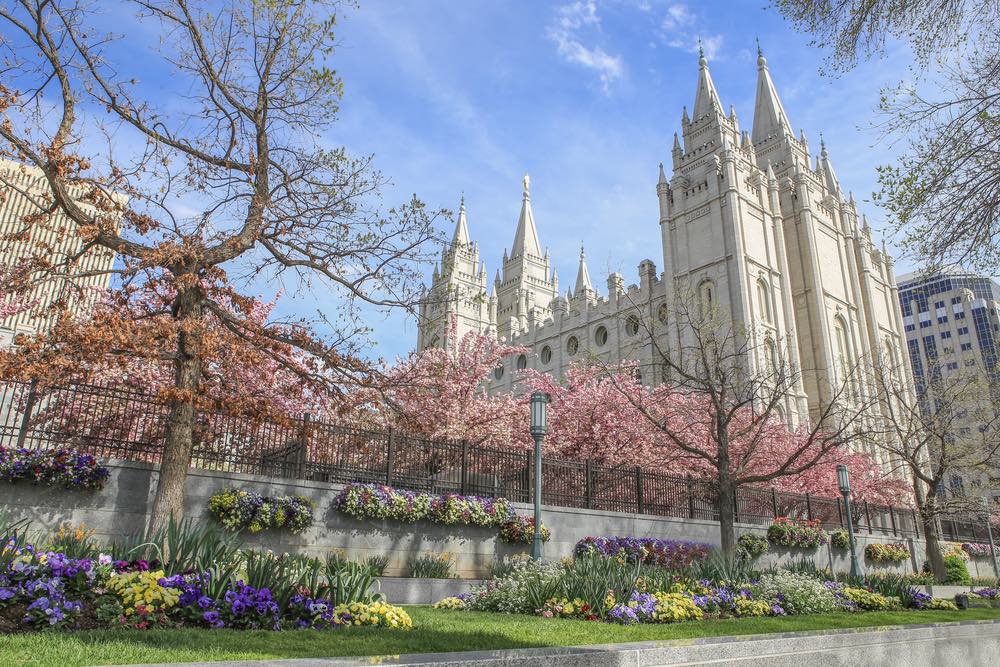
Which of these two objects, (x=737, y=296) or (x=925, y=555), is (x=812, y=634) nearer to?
(x=925, y=555)

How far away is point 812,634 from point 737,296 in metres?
34.2

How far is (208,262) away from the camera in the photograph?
10594mm

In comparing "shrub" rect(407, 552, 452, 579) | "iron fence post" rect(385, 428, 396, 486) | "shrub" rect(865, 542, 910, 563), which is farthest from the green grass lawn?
"shrub" rect(865, 542, 910, 563)

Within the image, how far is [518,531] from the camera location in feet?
45.0

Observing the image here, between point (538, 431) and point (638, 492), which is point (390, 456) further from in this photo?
point (638, 492)

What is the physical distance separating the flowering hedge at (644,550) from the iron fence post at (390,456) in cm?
440

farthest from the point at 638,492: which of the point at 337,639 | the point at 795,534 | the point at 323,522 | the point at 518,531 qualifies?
the point at 337,639

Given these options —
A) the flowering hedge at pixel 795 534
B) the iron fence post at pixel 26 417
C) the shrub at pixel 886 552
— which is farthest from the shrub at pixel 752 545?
the iron fence post at pixel 26 417

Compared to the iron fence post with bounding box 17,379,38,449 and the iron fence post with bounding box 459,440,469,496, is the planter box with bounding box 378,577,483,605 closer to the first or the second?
the iron fence post with bounding box 459,440,469,496

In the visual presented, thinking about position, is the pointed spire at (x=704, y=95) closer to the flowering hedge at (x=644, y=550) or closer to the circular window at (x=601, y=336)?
the circular window at (x=601, y=336)

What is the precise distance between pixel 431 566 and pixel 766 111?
48684mm

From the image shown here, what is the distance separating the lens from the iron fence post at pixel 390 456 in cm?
1302

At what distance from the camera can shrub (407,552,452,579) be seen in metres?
12.0

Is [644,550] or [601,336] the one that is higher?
[601,336]
